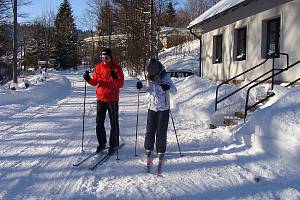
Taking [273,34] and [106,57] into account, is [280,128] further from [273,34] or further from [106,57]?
[273,34]

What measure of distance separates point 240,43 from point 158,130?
42.9 ft

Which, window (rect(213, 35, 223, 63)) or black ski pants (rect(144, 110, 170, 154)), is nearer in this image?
black ski pants (rect(144, 110, 170, 154))

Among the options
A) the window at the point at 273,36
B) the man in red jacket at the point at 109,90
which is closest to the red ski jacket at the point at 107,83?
the man in red jacket at the point at 109,90

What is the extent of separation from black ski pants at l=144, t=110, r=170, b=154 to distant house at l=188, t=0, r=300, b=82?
303 inches

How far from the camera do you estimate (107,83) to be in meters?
7.91

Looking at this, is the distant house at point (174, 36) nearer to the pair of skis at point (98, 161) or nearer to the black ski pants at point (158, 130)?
the pair of skis at point (98, 161)

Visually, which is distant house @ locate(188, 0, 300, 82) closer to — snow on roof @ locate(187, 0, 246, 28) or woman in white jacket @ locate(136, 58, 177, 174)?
snow on roof @ locate(187, 0, 246, 28)

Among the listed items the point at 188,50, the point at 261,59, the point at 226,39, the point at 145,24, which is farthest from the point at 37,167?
the point at 188,50

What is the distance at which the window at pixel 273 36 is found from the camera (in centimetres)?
1513

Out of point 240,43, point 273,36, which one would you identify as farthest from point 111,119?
point 240,43

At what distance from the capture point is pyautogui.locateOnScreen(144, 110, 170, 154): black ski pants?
6996 millimetres

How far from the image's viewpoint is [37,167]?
6.87m

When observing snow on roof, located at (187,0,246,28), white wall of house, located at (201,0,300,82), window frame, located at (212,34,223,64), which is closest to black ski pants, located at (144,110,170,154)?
white wall of house, located at (201,0,300,82)

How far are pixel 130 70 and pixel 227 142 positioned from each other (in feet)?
110
